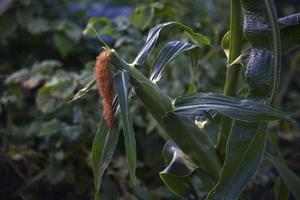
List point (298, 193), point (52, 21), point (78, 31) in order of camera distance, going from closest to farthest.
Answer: point (298, 193)
point (78, 31)
point (52, 21)

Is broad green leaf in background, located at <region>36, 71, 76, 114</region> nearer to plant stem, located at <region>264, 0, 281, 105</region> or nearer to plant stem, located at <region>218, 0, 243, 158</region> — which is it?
plant stem, located at <region>218, 0, 243, 158</region>

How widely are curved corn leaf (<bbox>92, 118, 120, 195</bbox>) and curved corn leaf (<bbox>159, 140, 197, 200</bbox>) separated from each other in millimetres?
114

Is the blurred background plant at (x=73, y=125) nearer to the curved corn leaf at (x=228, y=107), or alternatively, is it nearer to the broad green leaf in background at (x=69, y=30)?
the broad green leaf in background at (x=69, y=30)

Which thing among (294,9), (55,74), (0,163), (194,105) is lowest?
(294,9)

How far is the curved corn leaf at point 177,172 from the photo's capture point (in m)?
0.95

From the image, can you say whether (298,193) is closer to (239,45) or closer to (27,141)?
(239,45)

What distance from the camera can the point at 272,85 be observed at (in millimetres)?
856

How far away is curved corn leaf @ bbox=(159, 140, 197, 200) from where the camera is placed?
3.11ft

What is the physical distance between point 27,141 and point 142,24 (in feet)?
1.36

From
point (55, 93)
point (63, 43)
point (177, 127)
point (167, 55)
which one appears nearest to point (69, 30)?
point (63, 43)

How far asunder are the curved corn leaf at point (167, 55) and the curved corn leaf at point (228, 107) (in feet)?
0.29

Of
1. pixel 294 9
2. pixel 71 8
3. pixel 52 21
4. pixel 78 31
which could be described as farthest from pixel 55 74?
pixel 294 9

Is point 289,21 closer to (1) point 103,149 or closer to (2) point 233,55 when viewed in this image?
(2) point 233,55

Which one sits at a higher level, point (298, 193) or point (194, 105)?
point (194, 105)
